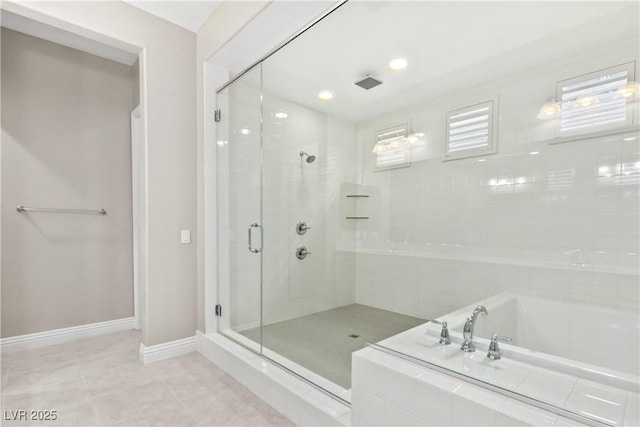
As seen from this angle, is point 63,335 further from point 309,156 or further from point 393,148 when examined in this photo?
point 393,148

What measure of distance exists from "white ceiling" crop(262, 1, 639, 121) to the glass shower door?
0.31 meters

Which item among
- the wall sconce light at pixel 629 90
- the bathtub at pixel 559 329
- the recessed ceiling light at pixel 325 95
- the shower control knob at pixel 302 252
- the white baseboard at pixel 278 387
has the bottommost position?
the white baseboard at pixel 278 387

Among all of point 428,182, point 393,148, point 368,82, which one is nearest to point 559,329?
point 428,182

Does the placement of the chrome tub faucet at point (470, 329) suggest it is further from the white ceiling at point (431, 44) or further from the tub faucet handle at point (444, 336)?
the white ceiling at point (431, 44)

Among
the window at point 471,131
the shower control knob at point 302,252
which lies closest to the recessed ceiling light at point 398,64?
the window at point 471,131

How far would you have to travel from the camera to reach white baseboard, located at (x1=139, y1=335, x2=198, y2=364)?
235 centimetres

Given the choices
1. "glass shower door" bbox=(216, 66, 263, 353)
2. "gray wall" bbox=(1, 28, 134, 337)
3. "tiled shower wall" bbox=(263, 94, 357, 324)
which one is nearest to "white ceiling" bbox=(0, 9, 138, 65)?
"gray wall" bbox=(1, 28, 134, 337)

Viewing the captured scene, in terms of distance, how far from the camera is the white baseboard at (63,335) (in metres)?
2.51

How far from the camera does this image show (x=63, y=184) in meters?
2.75

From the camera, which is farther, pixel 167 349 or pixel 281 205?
pixel 281 205

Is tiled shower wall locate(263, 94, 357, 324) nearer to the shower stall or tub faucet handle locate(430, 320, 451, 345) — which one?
the shower stall

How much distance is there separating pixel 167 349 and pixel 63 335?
3.47 ft

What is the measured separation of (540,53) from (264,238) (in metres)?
2.13

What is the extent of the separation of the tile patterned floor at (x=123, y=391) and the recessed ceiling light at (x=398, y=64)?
2.31 metres
